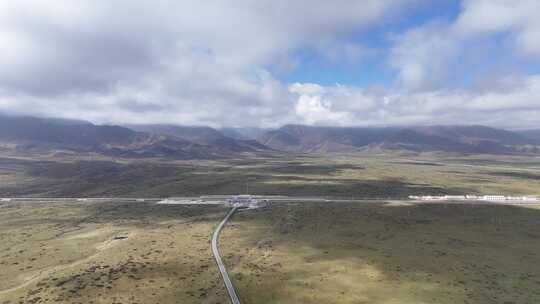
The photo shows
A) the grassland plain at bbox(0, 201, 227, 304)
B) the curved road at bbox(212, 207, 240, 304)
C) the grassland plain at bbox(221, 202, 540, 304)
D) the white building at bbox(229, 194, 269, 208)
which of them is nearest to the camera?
the curved road at bbox(212, 207, 240, 304)

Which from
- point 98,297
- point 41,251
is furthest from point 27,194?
point 98,297

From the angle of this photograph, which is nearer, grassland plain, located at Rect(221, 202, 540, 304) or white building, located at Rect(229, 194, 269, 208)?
grassland plain, located at Rect(221, 202, 540, 304)

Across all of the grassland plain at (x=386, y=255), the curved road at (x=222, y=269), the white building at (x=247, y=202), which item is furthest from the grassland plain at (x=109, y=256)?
the white building at (x=247, y=202)

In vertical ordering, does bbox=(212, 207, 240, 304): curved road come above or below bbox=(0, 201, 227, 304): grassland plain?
above

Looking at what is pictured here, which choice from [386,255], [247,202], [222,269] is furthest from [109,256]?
[247,202]

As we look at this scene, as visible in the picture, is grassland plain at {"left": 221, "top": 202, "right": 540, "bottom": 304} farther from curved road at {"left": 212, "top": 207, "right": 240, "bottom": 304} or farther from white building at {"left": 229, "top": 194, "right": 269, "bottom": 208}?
white building at {"left": 229, "top": 194, "right": 269, "bottom": 208}

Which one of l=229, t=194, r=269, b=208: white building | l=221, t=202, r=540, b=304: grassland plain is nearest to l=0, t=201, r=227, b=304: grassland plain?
l=221, t=202, r=540, b=304: grassland plain

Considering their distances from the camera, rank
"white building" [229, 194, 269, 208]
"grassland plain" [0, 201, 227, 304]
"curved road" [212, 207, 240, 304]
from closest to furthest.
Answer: "curved road" [212, 207, 240, 304], "grassland plain" [0, 201, 227, 304], "white building" [229, 194, 269, 208]

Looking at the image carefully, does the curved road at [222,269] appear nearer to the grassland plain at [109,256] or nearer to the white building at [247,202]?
the grassland plain at [109,256]

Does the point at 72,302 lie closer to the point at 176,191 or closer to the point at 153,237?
the point at 153,237
